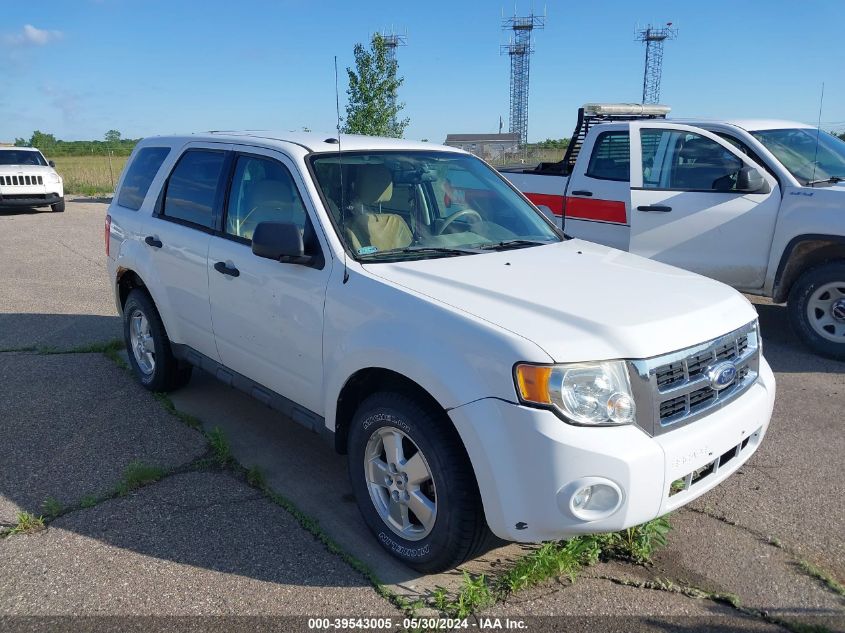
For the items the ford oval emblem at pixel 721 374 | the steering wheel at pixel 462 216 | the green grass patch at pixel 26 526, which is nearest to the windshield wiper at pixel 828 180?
Answer: the steering wheel at pixel 462 216

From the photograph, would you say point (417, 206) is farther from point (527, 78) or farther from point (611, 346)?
point (527, 78)

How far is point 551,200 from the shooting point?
771 cm

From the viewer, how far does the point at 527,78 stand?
64562mm

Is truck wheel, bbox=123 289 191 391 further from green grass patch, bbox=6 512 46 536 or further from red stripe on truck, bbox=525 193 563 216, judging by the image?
red stripe on truck, bbox=525 193 563 216

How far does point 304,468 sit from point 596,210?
14.5ft

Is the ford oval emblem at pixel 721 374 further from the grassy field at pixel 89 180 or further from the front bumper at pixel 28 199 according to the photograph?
the grassy field at pixel 89 180

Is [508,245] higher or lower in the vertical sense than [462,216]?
lower

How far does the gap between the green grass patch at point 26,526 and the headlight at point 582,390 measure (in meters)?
2.55

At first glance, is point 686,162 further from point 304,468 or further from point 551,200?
point 304,468

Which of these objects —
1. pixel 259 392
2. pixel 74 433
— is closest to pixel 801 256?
pixel 259 392

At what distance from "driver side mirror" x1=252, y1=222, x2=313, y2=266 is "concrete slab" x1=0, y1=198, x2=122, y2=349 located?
401cm

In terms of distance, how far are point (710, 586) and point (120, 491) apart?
300 cm

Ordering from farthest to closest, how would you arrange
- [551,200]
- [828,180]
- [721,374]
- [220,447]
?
[551,200]
[828,180]
[220,447]
[721,374]

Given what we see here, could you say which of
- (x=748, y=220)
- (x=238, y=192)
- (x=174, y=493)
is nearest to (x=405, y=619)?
(x=174, y=493)
